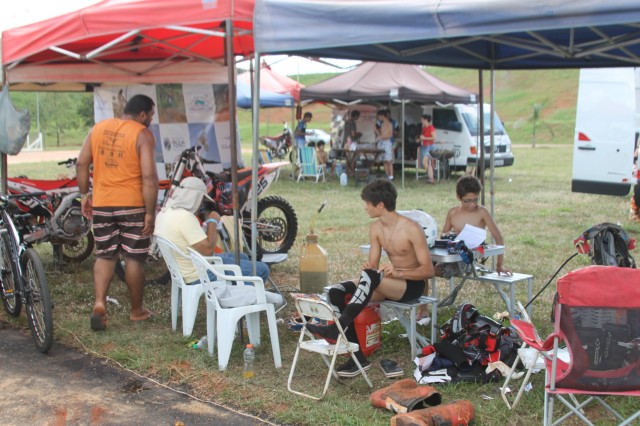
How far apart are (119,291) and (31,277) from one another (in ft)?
4.87

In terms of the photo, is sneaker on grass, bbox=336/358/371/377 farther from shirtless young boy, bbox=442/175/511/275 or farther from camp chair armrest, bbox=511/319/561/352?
shirtless young boy, bbox=442/175/511/275

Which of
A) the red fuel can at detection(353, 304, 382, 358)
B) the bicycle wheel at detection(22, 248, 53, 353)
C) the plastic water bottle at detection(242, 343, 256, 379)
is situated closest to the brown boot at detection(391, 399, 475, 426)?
the red fuel can at detection(353, 304, 382, 358)

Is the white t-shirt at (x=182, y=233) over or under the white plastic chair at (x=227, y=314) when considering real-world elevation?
over

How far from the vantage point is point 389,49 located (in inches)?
230

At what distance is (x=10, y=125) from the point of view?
19.4 feet

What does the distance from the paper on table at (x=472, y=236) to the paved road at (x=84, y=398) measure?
2.06 meters

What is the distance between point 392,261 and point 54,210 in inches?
147

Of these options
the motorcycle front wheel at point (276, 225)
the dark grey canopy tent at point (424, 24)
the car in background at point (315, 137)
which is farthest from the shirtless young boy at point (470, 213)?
the car in background at point (315, 137)

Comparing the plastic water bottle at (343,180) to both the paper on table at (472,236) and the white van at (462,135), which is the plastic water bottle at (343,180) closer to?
the white van at (462,135)

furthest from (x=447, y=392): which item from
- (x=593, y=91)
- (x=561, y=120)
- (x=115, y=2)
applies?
(x=561, y=120)

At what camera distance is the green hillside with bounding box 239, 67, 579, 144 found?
1660 inches

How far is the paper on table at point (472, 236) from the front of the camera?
5062mm

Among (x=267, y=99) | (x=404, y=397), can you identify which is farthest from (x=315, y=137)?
(x=404, y=397)

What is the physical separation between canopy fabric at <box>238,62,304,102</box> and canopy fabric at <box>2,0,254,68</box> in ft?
31.8
